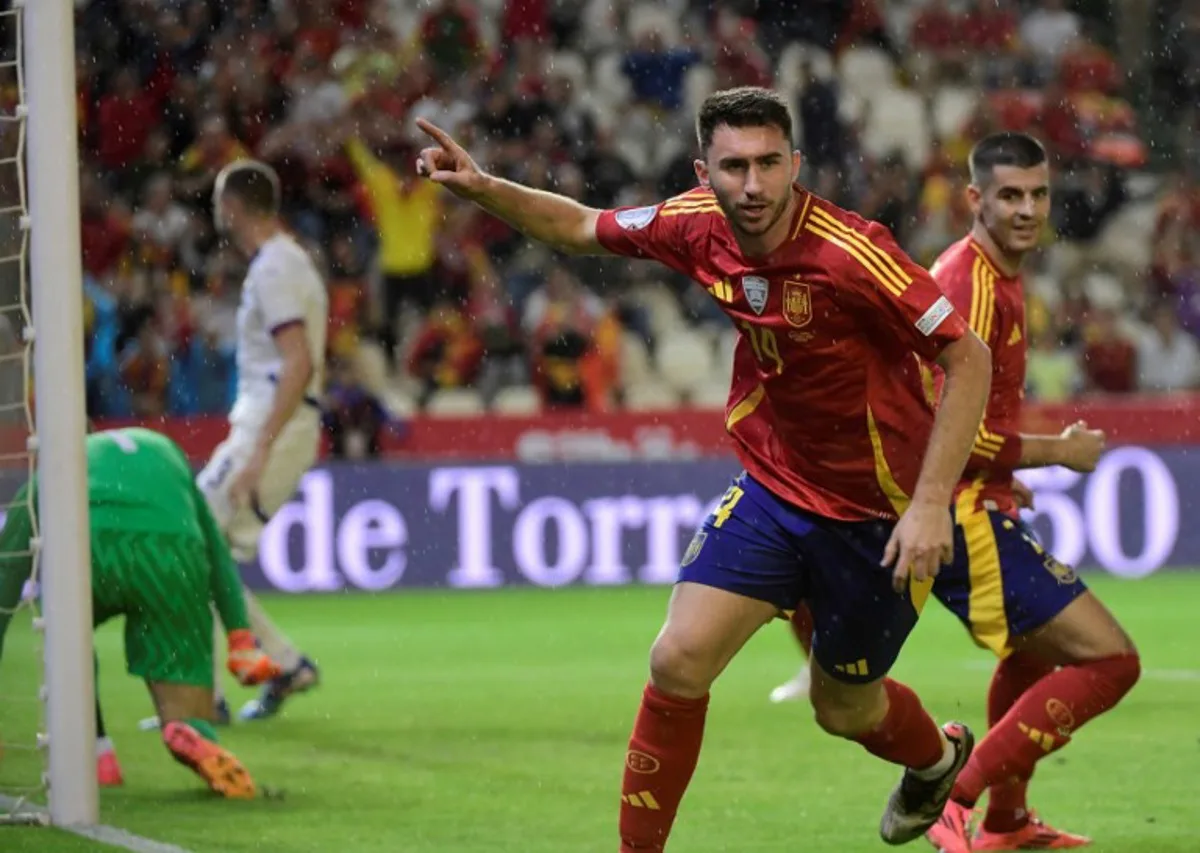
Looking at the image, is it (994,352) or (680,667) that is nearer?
(680,667)

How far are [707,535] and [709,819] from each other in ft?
4.58

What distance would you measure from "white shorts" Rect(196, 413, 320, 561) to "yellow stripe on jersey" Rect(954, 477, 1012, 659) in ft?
12.1

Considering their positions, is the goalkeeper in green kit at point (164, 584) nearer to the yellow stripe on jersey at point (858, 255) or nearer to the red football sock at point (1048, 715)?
the red football sock at point (1048, 715)

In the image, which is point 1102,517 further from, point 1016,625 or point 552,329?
point 1016,625

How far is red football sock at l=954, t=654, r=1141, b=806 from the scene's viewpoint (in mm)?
5613

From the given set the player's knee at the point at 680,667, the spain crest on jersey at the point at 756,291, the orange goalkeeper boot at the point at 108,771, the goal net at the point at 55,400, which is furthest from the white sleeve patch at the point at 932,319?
the orange goalkeeper boot at the point at 108,771

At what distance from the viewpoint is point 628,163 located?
17391 millimetres

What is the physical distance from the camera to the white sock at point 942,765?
545cm

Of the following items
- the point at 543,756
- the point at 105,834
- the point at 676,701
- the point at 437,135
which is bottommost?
the point at 543,756

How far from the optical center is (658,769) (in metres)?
4.97

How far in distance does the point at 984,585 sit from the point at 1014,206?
3.47ft

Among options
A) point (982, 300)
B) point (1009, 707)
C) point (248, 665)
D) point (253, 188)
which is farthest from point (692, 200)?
point (253, 188)

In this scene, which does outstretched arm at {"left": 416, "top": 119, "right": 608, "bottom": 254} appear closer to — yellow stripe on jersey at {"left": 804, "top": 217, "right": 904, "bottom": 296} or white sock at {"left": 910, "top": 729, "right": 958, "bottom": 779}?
yellow stripe on jersey at {"left": 804, "top": 217, "right": 904, "bottom": 296}

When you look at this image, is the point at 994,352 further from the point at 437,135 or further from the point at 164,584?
the point at 164,584
